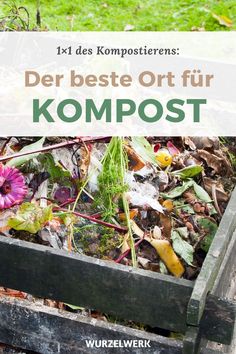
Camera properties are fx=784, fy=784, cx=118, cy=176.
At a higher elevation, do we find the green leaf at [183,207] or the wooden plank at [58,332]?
the green leaf at [183,207]

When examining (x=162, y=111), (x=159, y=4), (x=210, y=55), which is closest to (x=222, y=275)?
(x=162, y=111)

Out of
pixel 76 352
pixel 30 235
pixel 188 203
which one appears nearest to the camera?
pixel 76 352

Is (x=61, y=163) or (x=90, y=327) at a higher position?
(x=61, y=163)

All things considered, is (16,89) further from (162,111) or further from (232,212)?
(232,212)

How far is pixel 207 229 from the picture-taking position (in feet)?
9.84

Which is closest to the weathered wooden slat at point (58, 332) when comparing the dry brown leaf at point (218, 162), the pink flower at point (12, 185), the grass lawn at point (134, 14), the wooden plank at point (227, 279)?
the wooden plank at point (227, 279)

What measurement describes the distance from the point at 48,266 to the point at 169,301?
0.41m

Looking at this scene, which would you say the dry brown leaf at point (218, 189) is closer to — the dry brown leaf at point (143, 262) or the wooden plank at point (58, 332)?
the dry brown leaf at point (143, 262)

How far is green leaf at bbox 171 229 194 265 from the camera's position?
286 cm

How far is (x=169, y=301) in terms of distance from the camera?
8.01ft

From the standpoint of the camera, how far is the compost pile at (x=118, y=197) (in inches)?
115

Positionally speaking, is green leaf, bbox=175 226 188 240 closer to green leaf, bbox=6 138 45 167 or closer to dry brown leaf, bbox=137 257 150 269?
dry brown leaf, bbox=137 257 150 269

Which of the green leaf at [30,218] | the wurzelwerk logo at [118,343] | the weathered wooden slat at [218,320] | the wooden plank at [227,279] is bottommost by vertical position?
the wurzelwerk logo at [118,343]

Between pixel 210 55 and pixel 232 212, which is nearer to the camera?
pixel 232 212
